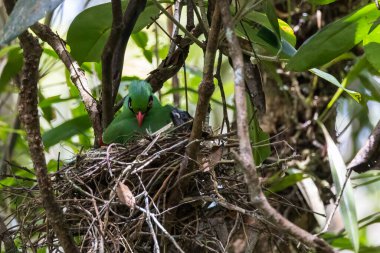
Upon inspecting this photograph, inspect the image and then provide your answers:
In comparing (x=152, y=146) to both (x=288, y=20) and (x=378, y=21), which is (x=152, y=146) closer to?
(x=378, y=21)

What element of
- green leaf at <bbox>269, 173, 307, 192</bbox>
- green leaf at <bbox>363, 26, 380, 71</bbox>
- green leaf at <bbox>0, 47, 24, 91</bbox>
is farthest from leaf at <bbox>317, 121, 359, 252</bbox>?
green leaf at <bbox>0, 47, 24, 91</bbox>

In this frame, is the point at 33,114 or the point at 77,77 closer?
the point at 33,114

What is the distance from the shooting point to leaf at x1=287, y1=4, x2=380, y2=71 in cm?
229

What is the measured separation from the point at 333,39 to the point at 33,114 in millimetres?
1113

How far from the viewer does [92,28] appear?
286cm

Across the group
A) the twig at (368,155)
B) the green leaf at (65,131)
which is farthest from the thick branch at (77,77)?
the twig at (368,155)

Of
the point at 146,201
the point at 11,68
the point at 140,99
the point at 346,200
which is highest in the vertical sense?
the point at 11,68

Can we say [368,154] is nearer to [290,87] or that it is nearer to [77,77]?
[290,87]

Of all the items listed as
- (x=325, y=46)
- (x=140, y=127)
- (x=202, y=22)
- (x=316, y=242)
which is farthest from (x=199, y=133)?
(x=140, y=127)

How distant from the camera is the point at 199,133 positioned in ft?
6.55

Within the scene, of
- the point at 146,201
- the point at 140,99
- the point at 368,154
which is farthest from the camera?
the point at 140,99

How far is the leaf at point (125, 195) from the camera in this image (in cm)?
216

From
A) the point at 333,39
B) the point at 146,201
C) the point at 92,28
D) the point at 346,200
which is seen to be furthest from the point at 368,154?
the point at 92,28

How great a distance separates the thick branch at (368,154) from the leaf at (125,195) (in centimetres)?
99
